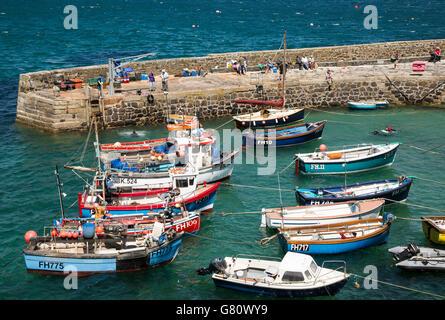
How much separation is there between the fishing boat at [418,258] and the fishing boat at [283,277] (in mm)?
3245

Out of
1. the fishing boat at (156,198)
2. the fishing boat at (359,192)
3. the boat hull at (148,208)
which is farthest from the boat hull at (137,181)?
the fishing boat at (359,192)

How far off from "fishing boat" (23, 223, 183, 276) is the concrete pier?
20.6 meters

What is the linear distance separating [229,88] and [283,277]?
93.1 ft

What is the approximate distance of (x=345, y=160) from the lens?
37.8 m

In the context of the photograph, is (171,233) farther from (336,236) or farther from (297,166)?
(297,166)

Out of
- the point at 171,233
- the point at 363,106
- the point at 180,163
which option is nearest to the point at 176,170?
the point at 180,163

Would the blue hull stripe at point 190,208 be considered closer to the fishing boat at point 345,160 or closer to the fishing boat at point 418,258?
the fishing boat at point 345,160

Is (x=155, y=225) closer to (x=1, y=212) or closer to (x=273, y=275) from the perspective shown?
(x=273, y=275)

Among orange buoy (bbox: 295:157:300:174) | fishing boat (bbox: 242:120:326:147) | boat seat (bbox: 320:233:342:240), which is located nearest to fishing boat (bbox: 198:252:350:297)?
boat seat (bbox: 320:233:342:240)

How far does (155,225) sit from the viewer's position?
27.1 meters

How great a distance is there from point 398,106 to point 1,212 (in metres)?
36.6

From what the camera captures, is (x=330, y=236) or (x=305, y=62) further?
(x=305, y=62)

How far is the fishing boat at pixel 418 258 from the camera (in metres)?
26.1

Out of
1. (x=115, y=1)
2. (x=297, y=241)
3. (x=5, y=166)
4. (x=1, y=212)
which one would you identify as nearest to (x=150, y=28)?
(x=115, y=1)
